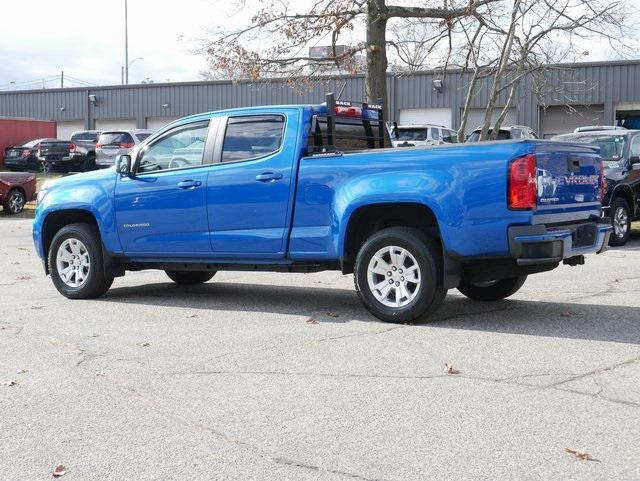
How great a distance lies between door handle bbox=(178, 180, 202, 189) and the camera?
27.9ft

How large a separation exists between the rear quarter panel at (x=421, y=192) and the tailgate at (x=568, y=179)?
0.27 metres

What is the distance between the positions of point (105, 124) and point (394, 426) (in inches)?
1863

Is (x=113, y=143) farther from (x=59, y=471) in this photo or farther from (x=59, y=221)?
(x=59, y=471)

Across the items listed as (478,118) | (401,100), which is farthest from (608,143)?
(401,100)

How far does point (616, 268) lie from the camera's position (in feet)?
37.9

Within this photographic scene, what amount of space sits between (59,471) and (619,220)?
12284 millimetres

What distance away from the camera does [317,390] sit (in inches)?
213

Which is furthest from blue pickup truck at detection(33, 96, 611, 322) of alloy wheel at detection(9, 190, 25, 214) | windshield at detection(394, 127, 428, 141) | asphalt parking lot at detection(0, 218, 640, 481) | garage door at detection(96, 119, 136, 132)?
garage door at detection(96, 119, 136, 132)

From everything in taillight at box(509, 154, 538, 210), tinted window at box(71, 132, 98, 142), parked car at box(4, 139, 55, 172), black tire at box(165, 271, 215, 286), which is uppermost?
tinted window at box(71, 132, 98, 142)

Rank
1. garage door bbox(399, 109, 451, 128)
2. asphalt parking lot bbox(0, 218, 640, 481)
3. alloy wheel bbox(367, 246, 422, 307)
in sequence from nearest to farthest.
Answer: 1. asphalt parking lot bbox(0, 218, 640, 481)
2. alloy wheel bbox(367, 246, 422, 307)
3. garage door bbox(399, 109, 451, 128)

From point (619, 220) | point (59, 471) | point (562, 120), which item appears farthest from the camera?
point (562, 120)

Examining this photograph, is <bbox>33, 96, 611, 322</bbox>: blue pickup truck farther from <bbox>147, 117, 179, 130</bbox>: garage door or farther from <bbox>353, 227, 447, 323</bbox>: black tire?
<bbox>147, 117, 179, 130</bbox>: garage door

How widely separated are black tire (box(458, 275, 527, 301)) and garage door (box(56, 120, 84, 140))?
44.8m

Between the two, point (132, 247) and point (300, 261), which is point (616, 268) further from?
point (132, 247)
